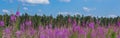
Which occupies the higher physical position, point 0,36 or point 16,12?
point 16,12

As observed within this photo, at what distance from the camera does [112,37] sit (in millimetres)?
4254

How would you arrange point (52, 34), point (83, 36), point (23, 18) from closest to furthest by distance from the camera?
point (52, 34)
point (83, 36)
point (23, 18)

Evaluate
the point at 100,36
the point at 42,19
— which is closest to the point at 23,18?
the point at 42,19

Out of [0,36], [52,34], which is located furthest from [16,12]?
[52,34]

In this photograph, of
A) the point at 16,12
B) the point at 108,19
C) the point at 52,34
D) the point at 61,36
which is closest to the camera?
the point at 61,36

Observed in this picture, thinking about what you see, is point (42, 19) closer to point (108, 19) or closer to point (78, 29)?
point (108, 19)

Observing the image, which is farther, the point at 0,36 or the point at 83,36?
the point at 0,36

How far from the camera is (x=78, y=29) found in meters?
4.16

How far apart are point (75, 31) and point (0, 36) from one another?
2.42 meters

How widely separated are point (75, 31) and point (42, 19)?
63.6 ft

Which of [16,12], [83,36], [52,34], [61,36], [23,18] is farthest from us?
[23,18]

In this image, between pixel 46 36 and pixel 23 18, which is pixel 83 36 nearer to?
pixel 46 36

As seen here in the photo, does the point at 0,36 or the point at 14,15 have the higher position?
the point at 14,15

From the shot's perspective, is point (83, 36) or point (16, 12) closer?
point (83, 36)
